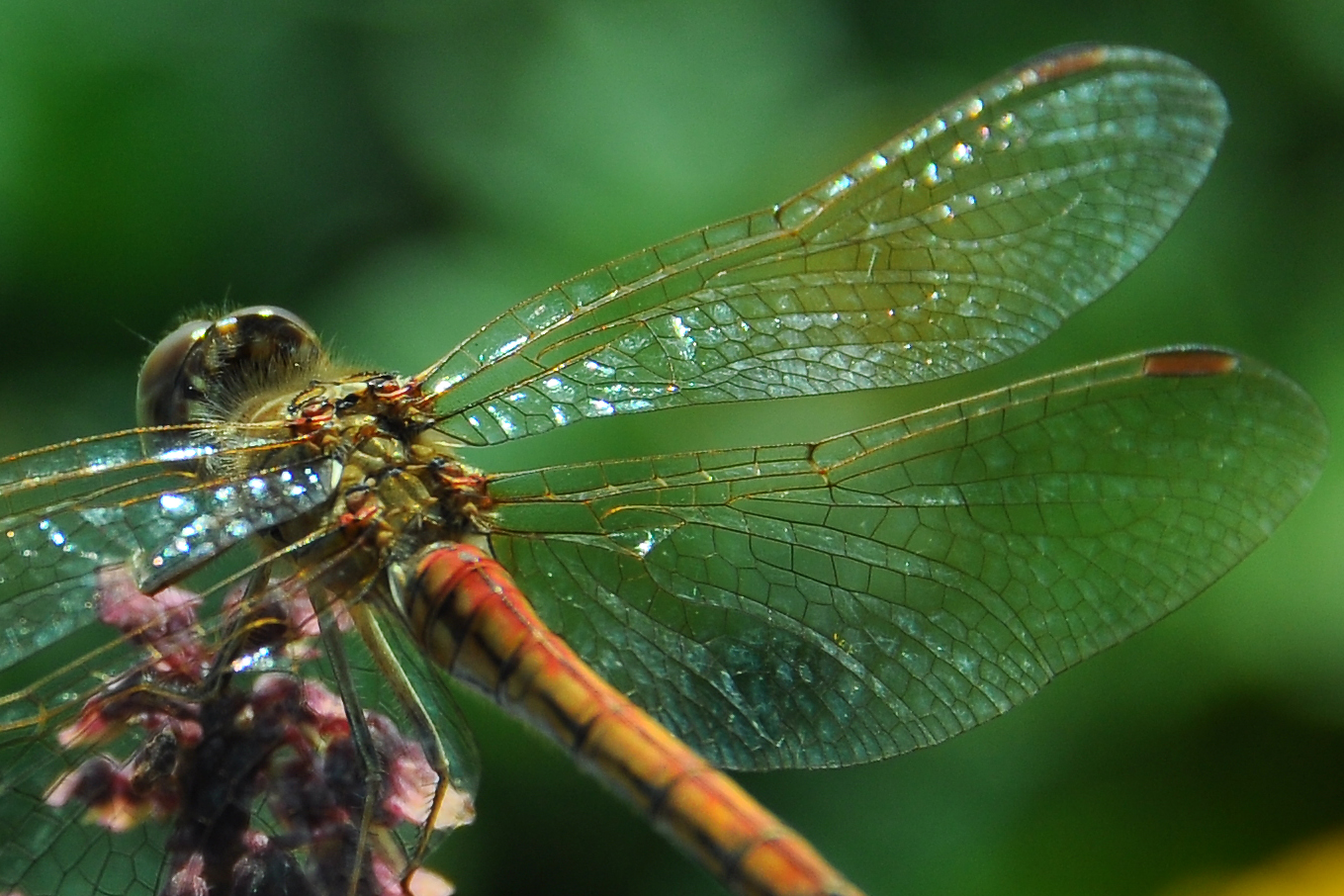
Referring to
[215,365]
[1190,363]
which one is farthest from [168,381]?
[1190,363]

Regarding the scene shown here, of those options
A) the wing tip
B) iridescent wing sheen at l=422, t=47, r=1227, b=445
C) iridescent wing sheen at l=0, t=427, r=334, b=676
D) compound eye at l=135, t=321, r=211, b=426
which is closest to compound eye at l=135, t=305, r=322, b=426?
compound eye at l=135, t=321, r=211, b=426

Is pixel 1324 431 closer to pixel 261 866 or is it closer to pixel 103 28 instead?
pixel 261 866

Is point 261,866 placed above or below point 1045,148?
below

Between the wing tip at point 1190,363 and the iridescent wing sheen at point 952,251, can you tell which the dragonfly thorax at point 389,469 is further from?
the wing tip at point 1190,363

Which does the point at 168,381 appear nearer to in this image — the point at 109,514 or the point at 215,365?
the point at 215,365

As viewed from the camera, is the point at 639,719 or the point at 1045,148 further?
the point at 1045,148

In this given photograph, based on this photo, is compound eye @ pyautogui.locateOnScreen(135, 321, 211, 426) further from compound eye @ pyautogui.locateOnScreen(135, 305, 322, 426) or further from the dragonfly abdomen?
the dragonfly abdomen

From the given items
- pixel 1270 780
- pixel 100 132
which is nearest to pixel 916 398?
pixel 1270 780
